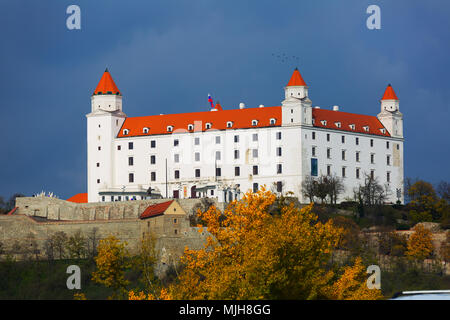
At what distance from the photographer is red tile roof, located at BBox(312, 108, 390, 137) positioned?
107 m

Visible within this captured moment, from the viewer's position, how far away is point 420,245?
88.8m

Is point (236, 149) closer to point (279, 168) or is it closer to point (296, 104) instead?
point (279, 168)

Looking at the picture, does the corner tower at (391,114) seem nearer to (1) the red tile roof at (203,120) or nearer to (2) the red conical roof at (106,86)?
(1) the red tile roof at (203,120)

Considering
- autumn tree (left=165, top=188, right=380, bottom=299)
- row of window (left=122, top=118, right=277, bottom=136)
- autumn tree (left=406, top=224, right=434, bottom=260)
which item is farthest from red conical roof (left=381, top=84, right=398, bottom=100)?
autumn tree (left=165, top=188, right=380, bottom=299)

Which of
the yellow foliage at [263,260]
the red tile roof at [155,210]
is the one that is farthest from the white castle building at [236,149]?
the yellow foliage at [263,260]

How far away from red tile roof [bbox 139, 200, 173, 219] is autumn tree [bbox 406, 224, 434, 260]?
803 inches

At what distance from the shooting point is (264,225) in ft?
180

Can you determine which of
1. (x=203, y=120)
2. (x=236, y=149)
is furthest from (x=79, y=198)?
(x=236, y=149)

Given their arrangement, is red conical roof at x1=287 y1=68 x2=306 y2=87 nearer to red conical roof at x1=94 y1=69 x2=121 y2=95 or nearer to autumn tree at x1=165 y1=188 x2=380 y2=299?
red conical roof at x1=94 y1=69 x2=121 y2=95

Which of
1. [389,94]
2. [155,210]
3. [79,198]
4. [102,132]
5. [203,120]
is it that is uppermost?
[389,94]

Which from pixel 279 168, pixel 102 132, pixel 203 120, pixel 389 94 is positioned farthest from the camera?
pixel 389 94

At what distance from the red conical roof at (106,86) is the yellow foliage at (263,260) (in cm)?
5693

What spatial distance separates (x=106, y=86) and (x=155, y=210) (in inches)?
1058
